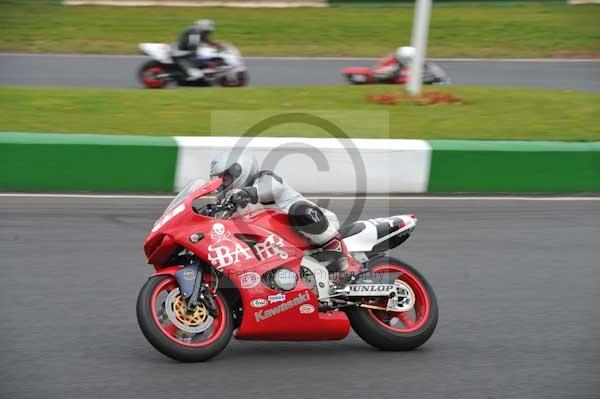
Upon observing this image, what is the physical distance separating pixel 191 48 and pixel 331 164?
285 inches

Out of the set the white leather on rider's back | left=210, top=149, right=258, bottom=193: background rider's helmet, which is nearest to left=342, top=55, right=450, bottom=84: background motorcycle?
the white leather on rider's back

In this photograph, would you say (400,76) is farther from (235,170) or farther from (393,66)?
(235,170)

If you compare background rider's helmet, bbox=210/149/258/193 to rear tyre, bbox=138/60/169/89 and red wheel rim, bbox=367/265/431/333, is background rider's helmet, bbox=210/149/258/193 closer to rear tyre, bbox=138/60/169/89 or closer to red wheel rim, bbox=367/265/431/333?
red wheel rim, bbox=367/265/431/333

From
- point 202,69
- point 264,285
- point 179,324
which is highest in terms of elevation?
point 264,285

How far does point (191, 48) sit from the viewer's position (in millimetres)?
16781

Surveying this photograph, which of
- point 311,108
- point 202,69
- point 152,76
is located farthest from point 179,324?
point 202,69

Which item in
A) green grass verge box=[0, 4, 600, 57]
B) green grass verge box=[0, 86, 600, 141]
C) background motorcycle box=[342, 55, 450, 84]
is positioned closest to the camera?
green grass verge box=[0, 86, 600, 141]

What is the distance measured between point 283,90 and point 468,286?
6660 millimetres

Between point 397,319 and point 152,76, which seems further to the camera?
point 152,76

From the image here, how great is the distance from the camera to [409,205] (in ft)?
31.9

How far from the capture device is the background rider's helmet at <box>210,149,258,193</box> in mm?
5543

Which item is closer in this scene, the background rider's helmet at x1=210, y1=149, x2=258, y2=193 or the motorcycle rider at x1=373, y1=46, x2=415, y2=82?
the background rider's helmet at x1=210, y1=149, x2=258, y2=193

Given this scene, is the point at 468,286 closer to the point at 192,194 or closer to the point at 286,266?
the point at 286,266

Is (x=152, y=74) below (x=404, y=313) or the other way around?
below
